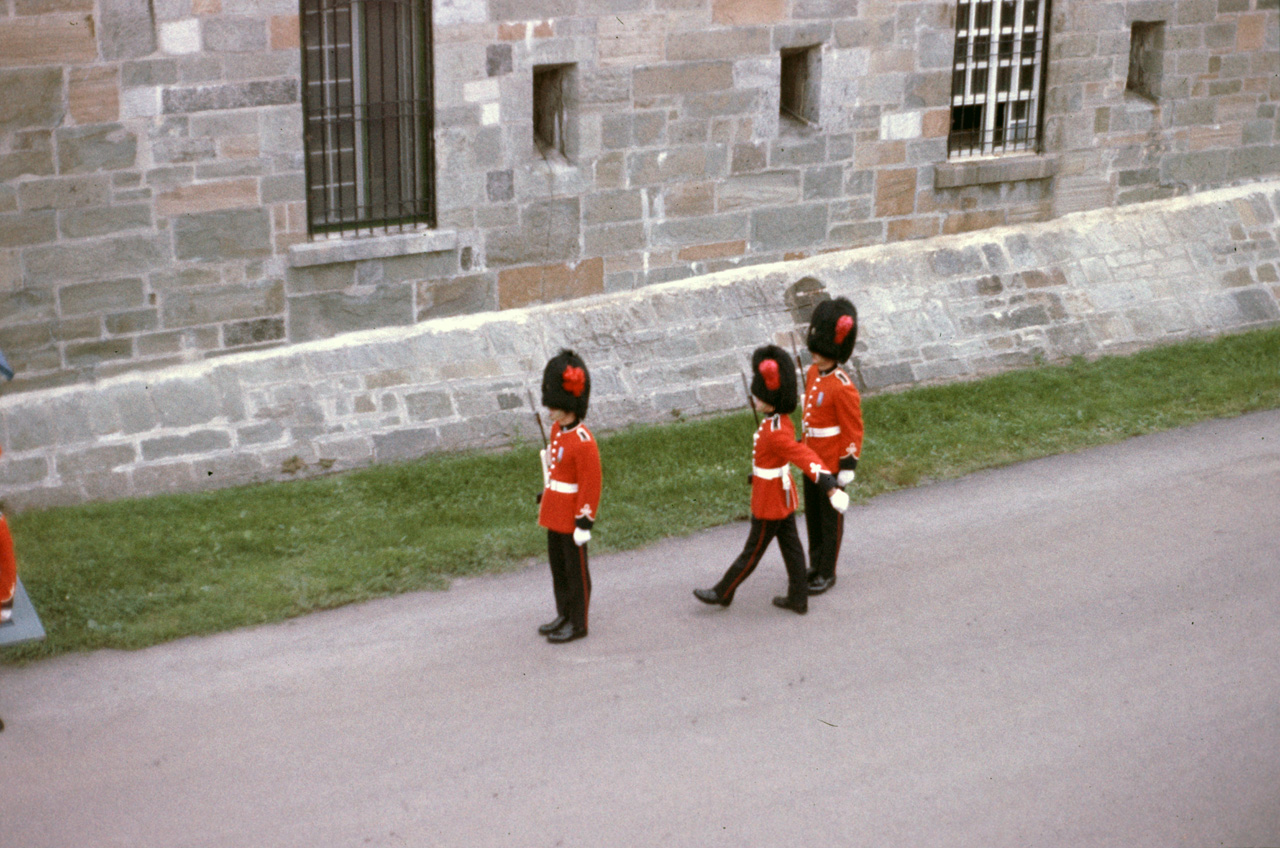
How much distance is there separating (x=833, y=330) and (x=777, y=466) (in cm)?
83

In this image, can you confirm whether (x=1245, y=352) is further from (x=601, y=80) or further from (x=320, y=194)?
(x=320, y=194)

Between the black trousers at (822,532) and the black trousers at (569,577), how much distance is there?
1394 mm

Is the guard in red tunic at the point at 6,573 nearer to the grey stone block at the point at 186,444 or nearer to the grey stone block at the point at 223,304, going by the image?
the grey stone block at the point at 186,444

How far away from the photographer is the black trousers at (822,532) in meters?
8.38

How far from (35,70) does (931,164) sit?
6801 mm

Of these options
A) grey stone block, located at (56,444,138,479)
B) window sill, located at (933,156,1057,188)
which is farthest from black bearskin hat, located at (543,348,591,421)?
window sill, located at (933,156,1057,188)

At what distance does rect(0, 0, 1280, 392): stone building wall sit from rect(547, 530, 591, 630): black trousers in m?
3.37

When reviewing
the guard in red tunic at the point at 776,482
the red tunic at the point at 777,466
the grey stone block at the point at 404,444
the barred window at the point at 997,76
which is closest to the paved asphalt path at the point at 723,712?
the guard in red tunic at the point at 776,482

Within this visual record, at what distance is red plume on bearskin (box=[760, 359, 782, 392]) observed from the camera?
25.2 ft

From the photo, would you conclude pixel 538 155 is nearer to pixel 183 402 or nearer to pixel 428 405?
pixel 428 405

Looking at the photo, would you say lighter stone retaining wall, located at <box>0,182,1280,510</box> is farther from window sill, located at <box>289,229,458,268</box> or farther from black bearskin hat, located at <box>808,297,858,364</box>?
black bearskin hat, located at <box>808,297,858,364</box>

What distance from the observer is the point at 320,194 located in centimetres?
1038

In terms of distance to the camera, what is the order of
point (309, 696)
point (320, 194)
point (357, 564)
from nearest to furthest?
point (309, 696)
point (357, 564)
point (320, 194)

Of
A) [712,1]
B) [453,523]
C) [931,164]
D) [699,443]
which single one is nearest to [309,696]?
[453,523]
